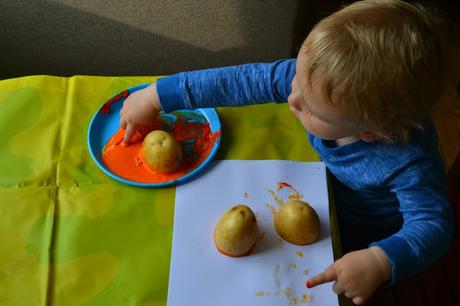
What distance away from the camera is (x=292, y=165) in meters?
0.71

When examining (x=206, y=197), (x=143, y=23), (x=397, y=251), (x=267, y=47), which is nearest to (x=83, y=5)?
(x=143, y=23)

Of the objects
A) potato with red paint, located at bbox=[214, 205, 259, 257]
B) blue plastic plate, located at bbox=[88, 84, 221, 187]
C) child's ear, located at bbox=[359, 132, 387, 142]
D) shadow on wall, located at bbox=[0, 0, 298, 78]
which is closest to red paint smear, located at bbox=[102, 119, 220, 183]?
blue plastic plate, located at bbox=[88, 84, 221, 187]

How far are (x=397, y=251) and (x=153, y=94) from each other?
0.43m

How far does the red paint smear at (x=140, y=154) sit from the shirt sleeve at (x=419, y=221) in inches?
11.8

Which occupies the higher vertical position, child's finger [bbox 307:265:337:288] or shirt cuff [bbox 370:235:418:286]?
shirt cuff [bbox 370:235:418:286]

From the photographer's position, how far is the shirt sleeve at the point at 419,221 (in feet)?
1.86

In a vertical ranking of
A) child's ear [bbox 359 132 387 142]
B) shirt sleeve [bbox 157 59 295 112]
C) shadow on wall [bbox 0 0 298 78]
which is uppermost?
shadow on wall [bbox 0 0 298 78]

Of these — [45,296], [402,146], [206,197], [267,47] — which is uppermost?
[267,47]

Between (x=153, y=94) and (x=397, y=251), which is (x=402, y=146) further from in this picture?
(x=153, y=94)

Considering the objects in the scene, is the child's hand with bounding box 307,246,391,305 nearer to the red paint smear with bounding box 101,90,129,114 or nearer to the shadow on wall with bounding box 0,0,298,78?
the red paint smear with bounding box 101,90,129,114

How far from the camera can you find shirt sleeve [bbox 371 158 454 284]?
0.57 meters

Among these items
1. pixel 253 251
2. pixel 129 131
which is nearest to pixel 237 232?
pixel 253 251

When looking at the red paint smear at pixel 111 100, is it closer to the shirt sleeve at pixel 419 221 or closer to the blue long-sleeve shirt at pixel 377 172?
the blue long-sleeve shirt at pixel 377 172

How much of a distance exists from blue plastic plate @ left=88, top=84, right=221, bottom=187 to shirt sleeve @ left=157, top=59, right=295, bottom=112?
0.04 meters
